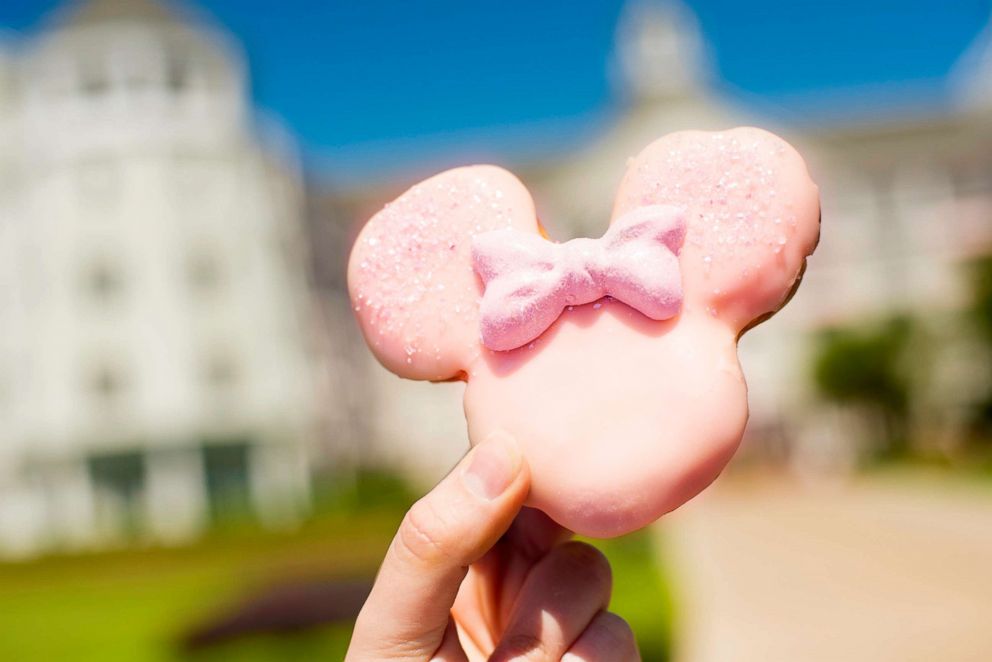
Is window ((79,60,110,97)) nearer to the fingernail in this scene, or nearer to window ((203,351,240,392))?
window ((203,351,240,392))

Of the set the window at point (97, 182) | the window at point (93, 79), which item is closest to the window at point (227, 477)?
the window at point (97, 182)

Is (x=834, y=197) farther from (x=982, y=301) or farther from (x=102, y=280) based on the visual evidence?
(x=102, y=280)

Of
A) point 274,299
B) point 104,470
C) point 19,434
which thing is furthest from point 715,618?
point 19,434

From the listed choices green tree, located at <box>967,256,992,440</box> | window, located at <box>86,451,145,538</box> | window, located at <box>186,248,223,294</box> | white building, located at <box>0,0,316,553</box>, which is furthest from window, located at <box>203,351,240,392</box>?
green tree, located at <box>967,256,992,440</box>

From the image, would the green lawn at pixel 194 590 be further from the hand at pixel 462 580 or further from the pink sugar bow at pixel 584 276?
the pink sugar bow at pixel 584 276

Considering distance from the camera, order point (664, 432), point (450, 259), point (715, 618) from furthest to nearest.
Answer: point (715, 618), point (450, 259), point (664, 432)

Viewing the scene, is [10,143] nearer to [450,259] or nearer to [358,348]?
[358,348]

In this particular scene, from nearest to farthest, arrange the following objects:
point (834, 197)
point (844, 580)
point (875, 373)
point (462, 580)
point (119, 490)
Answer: point (462, 580) → point (844, 580) → point (119, 490) → point (875, 373) → point (834, 197)

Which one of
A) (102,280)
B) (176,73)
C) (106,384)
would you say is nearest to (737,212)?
(102,280)
